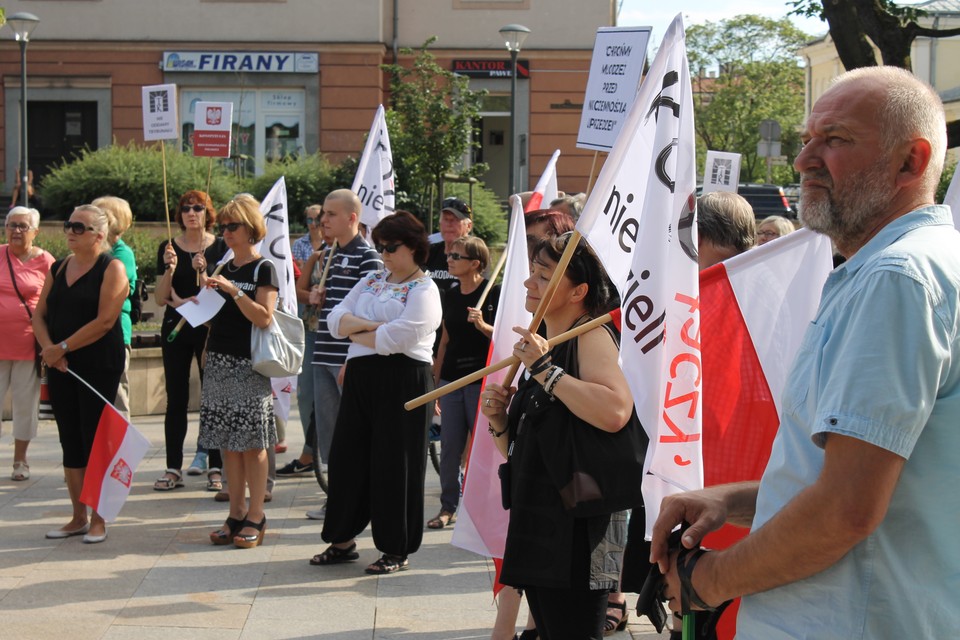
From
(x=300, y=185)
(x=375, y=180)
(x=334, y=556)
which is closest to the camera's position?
(x=334, y=556)

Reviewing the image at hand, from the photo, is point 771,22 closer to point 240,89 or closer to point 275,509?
point 240,89

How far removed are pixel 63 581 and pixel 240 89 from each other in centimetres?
2393

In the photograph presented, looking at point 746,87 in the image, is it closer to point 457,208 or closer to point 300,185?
point 300,185

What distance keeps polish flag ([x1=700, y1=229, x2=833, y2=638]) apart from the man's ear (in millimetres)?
1828

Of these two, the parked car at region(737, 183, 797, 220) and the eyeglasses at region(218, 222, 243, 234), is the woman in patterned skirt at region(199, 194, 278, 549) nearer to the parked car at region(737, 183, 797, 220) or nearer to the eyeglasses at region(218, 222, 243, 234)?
the eyeglasses at region(218, 222, 243, 234)

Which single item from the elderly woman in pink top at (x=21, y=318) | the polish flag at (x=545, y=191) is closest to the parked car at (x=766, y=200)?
the polish flag at (x=545, y=191)

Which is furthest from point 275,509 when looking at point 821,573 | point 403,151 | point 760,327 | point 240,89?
point 240,89

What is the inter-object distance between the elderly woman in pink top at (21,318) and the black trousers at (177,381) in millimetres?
968

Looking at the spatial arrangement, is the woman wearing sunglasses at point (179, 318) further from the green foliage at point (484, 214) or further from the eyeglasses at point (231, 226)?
the green foliage at point (484, 214)

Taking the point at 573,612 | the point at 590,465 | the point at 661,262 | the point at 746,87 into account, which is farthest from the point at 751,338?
the point at 746,87

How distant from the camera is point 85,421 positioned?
6758mm

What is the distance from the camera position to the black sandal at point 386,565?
6.18 meters

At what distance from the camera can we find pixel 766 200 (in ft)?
91.2

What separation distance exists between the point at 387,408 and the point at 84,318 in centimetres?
199
